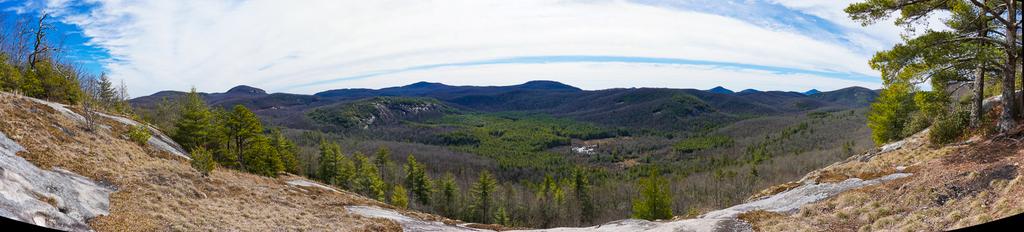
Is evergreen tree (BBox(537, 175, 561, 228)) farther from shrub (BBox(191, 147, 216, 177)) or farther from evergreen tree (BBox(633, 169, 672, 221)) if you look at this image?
shrub (BBox(191, 147, 216, 177))

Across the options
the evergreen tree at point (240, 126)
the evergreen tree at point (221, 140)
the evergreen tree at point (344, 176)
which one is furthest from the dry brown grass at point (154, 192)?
the evergreen tree at point (344, 176)

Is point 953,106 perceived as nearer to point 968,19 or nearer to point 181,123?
point 968,19

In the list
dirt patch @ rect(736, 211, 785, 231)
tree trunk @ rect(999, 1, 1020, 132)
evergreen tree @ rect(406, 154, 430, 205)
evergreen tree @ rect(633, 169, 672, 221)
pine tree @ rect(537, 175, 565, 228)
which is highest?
tree trunk @ rect(999, 1, 1020, 132)

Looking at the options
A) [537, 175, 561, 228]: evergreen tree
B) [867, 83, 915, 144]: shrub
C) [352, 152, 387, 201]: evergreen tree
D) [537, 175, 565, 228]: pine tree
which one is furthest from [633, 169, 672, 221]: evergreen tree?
[537, 175, 561, 228]: evergreen tree

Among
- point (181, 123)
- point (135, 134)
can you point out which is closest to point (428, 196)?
point (181, 123)

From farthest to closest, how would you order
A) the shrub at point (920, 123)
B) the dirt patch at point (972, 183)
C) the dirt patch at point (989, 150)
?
the shrub at point (920, 123) < the dirt patch at point (989, 150) < the dirt patch at point (972, 183)

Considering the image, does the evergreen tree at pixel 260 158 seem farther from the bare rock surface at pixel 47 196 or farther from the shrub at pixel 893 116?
the shrub at pixel 893 116

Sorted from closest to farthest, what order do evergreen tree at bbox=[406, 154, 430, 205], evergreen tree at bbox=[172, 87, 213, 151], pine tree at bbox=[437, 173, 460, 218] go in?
evergreen tree at bbox=[172, 87, 213, 151]
evergreen tree at bbox=[406, 154, 430, 205]
pine tree at bbox=[437, 173, 460, 218]
